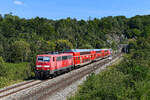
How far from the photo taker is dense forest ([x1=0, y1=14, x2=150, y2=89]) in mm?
51594

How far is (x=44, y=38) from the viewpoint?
94.5 metres

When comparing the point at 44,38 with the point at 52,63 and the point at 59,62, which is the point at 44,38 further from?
the point at 52,63

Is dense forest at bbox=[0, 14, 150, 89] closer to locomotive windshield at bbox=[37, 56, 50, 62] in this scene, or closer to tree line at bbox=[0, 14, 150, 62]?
tree line at bbox=[0, 14, 150, 62]

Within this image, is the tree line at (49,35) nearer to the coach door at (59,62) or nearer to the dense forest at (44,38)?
the dense forest at (44,38)

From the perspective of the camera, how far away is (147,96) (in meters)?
12.6

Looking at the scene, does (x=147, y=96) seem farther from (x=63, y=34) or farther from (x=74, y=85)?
(x=63, y=34)

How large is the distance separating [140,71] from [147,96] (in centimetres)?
532

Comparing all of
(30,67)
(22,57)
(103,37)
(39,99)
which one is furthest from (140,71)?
(103,37)

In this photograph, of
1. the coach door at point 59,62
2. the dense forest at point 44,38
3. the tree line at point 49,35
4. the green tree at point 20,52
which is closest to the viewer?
the coach door at point 59,62

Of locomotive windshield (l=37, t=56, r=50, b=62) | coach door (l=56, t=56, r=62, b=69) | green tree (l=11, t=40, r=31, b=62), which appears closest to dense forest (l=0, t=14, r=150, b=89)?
green tree (l=11, t=40, r=31, b=62)

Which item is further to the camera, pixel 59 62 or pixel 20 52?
pixel 20 52

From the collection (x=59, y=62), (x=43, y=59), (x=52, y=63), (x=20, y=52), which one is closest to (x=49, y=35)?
(x=20, y=52)

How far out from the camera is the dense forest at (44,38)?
51594 millimetres

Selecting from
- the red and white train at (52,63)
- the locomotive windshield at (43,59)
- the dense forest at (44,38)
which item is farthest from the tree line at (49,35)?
the locomotive windshield at (43,59)
